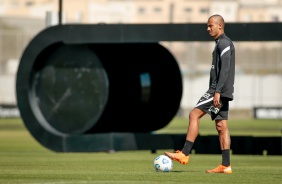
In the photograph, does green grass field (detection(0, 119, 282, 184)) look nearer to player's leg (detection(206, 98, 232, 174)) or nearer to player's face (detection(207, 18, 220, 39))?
player's leg (detection(206, 98, 232, 174))

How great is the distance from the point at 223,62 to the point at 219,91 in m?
0.43

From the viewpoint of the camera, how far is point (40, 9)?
88.6 metres

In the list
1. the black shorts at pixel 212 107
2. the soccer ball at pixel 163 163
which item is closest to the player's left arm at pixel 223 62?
the black shorts at pixel 212 107

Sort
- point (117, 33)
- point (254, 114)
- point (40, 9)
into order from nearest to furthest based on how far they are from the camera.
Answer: point (117, 33), point (254, 114), point (40, 9)

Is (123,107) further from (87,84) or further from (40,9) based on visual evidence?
(40,9)

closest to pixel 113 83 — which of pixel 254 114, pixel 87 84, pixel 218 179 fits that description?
pixel 87 84

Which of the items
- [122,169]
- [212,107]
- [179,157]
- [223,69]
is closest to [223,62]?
[223,69]

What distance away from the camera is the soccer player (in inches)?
616

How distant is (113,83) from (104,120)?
0.87 meters

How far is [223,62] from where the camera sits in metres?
15.7

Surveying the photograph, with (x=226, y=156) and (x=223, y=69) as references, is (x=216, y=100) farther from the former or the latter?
(x=226, y=156)

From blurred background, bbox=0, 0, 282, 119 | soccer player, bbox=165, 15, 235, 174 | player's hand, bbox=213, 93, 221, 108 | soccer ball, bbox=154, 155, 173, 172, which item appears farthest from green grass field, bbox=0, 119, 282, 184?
blurred background, bbox=0, 0, 282, 119

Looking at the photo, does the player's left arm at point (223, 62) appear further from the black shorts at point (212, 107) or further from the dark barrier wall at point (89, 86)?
the dark barrier wall at point (89, 86)

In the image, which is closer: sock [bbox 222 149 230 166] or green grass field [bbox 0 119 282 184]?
green grass field [bbox 0 119 282 184]
